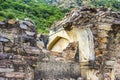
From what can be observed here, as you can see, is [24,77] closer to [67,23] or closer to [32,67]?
[32,67]

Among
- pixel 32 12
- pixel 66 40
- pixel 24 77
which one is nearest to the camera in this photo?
pixel 24 77

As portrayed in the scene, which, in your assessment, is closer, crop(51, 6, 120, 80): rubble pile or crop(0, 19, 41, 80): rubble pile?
crop(0, 19, 41, 80): rubble pile

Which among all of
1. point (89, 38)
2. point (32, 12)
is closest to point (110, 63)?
point (89, 38)

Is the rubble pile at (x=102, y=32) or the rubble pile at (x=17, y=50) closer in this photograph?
the rubble pile at (x=17, y=50)

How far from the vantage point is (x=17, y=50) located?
513 cm

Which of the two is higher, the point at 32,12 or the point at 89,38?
the point at 32,12

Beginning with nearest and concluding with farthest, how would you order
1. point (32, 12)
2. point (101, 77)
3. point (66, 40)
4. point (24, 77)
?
point (24, 77)
point (101, 77)
point (66, 40)
point (32, 12)

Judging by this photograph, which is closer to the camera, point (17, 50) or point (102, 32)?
point (17, 50)

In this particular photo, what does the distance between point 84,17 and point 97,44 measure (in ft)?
1.93

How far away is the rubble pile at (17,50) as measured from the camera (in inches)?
196

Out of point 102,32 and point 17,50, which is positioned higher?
point 102,32

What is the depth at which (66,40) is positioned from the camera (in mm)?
6816

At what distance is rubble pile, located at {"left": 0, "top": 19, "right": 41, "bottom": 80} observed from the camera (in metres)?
4.98

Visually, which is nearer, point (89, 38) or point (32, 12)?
point (89, 38)
